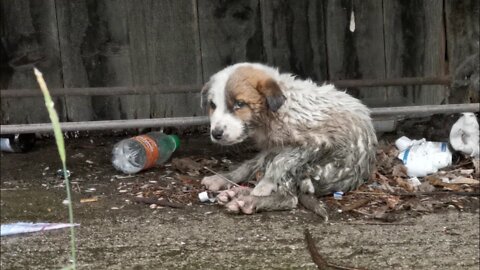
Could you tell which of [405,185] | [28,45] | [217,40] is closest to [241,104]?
[405,185]

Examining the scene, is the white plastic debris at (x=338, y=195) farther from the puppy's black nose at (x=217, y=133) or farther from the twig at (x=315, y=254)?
the puppy's black nose at (x=217, y=133)

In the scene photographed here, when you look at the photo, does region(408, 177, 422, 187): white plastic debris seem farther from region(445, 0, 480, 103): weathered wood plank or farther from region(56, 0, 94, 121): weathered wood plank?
region(56, 0, 94, 121): weathered wood plank

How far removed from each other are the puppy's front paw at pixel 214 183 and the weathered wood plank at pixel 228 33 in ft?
4.74

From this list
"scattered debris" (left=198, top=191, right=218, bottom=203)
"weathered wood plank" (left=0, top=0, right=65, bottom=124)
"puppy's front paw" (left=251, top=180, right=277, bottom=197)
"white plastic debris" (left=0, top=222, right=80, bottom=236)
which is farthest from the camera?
"weathered wood plank" (left=0, top=0, right=65, bottom=124)

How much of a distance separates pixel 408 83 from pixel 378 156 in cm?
70

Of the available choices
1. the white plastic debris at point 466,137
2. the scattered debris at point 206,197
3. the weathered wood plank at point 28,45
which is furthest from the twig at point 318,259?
the weathered wood plank at point 28,45

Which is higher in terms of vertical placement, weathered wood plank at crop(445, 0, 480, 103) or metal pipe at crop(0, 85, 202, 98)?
weathered wood plank at crop(445, 0, 480, 103)

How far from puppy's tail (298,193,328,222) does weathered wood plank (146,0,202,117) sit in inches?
72.9

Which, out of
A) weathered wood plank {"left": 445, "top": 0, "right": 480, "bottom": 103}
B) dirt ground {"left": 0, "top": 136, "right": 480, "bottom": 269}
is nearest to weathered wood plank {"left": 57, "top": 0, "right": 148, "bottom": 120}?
dirt ground {"left": 0, "top": 136, "right": 480, "bottom": 269}

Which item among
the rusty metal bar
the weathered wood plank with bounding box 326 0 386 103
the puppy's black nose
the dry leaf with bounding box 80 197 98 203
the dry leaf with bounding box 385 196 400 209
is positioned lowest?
the dry leaf with bounding box 385 196 400 209

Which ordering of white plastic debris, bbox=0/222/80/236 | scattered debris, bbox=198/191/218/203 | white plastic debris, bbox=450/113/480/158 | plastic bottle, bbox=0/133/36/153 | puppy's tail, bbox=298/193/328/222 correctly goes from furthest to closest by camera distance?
plastic bottle, bbox=0/133/36/153 → white plastic debris, bbox=450/113/480/158 → scattered debris, bbox=198/191/218/203 → puppy's tail, bbox=298/193/328/222 → white plastic debris, bbox=0/222/80/236

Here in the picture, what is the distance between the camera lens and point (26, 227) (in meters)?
3.31

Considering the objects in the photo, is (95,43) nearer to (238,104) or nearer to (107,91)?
(107,91)

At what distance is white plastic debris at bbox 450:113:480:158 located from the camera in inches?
167
